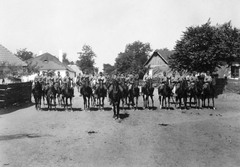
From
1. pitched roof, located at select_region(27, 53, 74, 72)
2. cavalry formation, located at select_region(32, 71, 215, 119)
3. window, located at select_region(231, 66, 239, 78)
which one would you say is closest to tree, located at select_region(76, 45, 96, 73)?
pitched roof, located at select_region(27, 53, 74, 72)

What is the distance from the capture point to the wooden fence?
15945 mm

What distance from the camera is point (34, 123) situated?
1186cm

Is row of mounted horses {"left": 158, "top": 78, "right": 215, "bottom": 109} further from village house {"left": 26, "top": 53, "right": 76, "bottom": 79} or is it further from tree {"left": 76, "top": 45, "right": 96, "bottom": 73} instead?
tree {"left": 76, "top": 45, "right": 96, "bottom": 73}

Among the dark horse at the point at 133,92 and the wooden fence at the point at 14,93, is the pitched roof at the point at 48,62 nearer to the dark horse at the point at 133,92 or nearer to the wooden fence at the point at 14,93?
the wooden fence at the point at 14,93

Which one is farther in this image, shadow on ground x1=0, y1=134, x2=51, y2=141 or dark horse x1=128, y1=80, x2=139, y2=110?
dark horse x1=128, y1=80, x2=139, y2=110

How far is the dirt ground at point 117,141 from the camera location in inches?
261

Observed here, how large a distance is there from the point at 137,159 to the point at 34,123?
23.0 ft

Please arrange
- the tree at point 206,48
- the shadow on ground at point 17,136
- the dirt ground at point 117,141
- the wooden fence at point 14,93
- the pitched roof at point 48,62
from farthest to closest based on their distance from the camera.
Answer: the pitched roof at point 48,62, the tree at point 206,48, the wooden fence at point 14,93, the shadow on ground at point 17,136, the dirt ground at point 117,141

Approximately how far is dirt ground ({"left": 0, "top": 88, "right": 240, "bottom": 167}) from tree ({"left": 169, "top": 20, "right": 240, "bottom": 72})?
1135cm

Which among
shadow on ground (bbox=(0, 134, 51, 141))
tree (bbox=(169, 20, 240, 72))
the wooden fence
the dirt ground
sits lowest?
the dirt ground

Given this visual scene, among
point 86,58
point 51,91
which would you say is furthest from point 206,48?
point 86,58

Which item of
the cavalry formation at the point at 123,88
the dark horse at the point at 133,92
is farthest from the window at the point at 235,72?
the dark horse at the point at 133,92

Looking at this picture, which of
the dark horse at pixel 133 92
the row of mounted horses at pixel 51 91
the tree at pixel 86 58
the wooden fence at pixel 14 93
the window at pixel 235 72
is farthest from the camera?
the tree at pixel 86 58

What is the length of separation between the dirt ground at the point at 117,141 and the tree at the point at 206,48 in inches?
447
